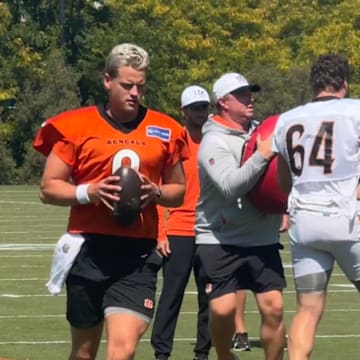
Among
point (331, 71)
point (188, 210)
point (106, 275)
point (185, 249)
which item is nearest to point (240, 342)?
point (185, 249)

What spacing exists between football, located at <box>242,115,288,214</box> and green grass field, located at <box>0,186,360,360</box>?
87.1 inches

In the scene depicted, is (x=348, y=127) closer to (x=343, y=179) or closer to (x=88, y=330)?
(x=343, y=179)

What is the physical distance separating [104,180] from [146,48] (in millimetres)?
49260

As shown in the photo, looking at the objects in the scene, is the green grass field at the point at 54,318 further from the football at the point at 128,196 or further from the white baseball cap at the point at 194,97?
the football at the point at 128,196

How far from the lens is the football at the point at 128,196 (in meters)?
7.41

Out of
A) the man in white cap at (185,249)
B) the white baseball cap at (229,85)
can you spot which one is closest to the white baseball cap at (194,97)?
the man in white cap at (185,249)

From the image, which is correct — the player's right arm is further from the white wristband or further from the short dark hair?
the short dark hair

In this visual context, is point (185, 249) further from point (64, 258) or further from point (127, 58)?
point (127, 58)

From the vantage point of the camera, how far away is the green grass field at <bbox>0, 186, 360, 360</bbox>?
1142cm

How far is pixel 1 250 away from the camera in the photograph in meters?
21.0

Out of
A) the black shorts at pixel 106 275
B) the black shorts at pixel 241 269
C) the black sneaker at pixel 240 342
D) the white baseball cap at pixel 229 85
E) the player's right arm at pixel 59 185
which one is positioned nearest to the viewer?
the player's right arm at pixel 59 185

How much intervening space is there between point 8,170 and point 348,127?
43.3 metres

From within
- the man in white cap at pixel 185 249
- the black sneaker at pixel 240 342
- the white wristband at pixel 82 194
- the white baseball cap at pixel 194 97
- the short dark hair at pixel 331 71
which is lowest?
the black sneaker at pixel 240 342

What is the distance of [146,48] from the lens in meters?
56.5
